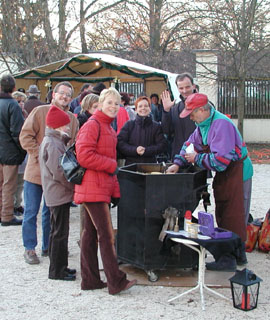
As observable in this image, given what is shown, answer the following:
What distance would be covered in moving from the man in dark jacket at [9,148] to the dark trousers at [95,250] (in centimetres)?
260

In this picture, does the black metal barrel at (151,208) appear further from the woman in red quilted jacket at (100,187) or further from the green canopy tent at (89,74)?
the green canopy tent at (89,74)

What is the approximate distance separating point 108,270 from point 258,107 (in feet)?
45.2

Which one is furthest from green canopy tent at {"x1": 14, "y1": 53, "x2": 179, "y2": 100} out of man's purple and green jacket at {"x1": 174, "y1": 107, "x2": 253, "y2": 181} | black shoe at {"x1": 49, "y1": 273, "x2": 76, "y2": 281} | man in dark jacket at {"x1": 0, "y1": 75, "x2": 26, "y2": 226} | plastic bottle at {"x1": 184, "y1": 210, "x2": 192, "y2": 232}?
plastic bottle at {"x1": 184, "y1": 210, "x2": 192, "y2": 232}

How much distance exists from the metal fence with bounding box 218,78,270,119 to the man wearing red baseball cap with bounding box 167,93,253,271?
1236 centimetres

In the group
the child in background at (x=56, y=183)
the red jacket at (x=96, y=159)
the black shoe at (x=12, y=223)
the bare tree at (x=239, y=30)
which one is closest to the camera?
the red jacket at (x=96, y=159)

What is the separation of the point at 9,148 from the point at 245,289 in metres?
3.91

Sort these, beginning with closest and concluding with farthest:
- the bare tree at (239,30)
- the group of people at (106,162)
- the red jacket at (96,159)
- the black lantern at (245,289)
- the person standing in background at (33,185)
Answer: the black lantern at (245,289) < the red jacket at (96,159) < the group of people at (106,162) < the person standing in background at (33,185) < the bare tree at (239,30)

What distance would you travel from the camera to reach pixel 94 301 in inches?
159

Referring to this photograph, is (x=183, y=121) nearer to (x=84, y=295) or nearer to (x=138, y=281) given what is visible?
Answer: (x=138, y=281)

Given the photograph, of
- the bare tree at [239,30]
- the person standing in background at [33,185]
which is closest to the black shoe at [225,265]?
the person standing in background at [33,185]

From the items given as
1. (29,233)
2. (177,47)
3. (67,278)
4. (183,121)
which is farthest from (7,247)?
(177,47)

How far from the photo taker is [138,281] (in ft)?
14.6

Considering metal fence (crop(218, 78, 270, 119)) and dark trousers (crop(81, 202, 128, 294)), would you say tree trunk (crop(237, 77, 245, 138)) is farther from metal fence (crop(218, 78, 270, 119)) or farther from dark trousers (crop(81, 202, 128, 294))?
dark trousers (crop(81, 202, 128, 294))

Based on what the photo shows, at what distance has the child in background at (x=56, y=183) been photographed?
4391 millimetres
